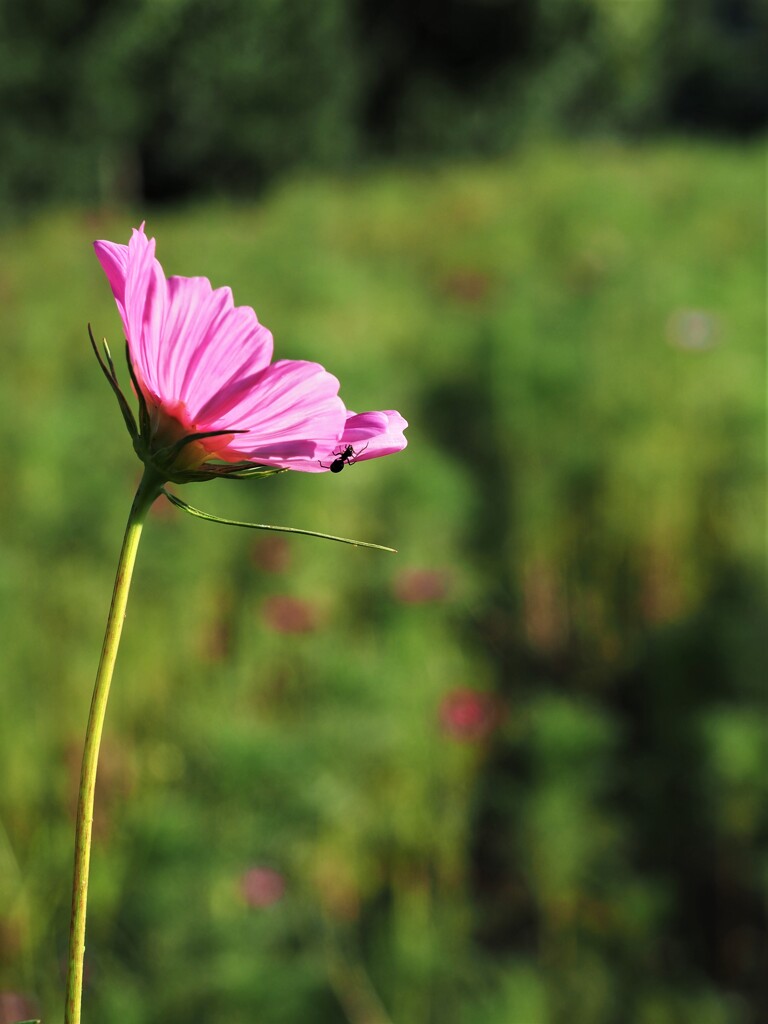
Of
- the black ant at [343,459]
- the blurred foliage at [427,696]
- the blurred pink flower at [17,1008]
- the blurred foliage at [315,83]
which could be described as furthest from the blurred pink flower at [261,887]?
the blurred foliage at [315,83]

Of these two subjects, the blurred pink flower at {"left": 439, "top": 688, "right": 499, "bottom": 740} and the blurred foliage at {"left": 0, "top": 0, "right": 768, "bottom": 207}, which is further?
the blurred foliage at {"left": 0, "top": 0, "right": 768, "bottom": 207}

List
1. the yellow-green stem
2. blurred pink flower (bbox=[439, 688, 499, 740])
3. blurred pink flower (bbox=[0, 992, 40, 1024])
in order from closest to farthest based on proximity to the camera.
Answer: the yellow-green stem
blurred pink flower (bbox=[0, 992, 40, 1024])
blurred pink flower (bbox=[439, 688, 499, 740])

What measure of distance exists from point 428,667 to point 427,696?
5cm

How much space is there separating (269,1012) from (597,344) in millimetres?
1375

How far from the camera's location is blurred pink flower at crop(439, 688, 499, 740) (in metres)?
1.07

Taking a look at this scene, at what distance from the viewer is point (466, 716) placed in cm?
107

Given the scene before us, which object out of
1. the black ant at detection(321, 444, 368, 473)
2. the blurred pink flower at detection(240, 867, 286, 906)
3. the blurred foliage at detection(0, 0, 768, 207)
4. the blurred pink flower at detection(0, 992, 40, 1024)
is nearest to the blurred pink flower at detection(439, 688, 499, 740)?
the blurred pink flower at detection(240, 867, 286, 906)

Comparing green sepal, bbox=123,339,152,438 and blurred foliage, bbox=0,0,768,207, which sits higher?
blurred foliage, bbox=0,0,768,207

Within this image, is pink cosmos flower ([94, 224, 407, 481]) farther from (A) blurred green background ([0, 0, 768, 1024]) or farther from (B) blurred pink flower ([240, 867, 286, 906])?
(B) blurred pink flower ([240, 867, 286, 906])

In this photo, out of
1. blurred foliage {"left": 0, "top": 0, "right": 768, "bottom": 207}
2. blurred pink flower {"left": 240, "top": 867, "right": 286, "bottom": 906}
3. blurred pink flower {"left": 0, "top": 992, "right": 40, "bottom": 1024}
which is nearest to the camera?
blurred pink flower {"left": 0, "top": 992, "right": 40, "bottom": 1024}

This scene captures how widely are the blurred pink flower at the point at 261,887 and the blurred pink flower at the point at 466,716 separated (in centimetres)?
24

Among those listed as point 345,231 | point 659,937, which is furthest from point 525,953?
point 345,231

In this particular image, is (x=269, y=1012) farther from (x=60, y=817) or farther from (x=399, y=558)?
(x=399, y=558)

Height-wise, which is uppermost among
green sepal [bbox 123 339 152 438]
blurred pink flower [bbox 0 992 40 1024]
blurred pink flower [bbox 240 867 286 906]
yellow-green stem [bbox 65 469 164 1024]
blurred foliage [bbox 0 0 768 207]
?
blurred foliage [bbox 0 0 768 207]
